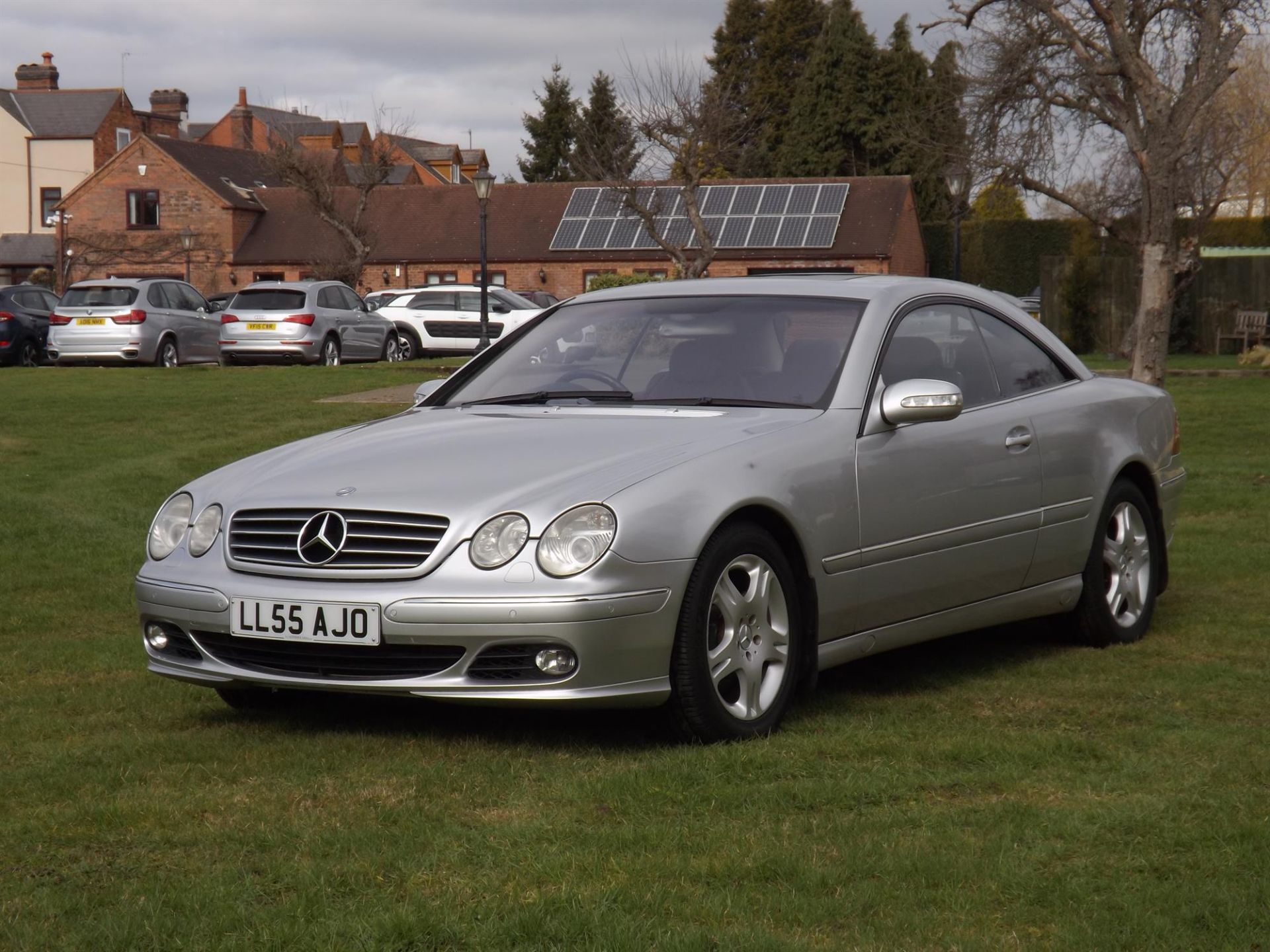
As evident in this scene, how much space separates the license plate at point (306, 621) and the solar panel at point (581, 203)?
191 feet

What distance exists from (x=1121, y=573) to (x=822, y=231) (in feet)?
172

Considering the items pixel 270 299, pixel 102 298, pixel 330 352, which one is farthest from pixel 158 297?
pixel 330 352

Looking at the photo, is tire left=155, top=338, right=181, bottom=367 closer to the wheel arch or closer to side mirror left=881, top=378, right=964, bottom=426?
side mirror left=881, top=378, right=964, bottom=426

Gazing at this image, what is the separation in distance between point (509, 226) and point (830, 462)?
58486mm

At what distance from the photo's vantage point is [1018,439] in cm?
646

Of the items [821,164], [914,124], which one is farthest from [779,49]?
[914,124]

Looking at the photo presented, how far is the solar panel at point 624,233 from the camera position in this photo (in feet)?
198

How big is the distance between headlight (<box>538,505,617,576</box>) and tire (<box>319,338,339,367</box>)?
948 inches

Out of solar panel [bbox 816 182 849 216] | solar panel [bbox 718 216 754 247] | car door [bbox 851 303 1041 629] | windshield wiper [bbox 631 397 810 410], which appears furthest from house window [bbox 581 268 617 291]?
windshield wiper [bbox 631 397 810 410]

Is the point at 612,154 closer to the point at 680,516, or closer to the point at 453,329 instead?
the point at 453,329

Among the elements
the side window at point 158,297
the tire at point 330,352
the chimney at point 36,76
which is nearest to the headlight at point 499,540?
the tire at point 330,352

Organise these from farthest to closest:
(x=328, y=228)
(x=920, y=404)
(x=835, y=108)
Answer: (x=835, y=108)
(x=328, y=228)
(x=920, y=404)

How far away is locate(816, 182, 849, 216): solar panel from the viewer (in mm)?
59500

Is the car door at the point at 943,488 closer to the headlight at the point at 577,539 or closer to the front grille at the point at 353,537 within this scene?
the headlight at the point at 577,539
